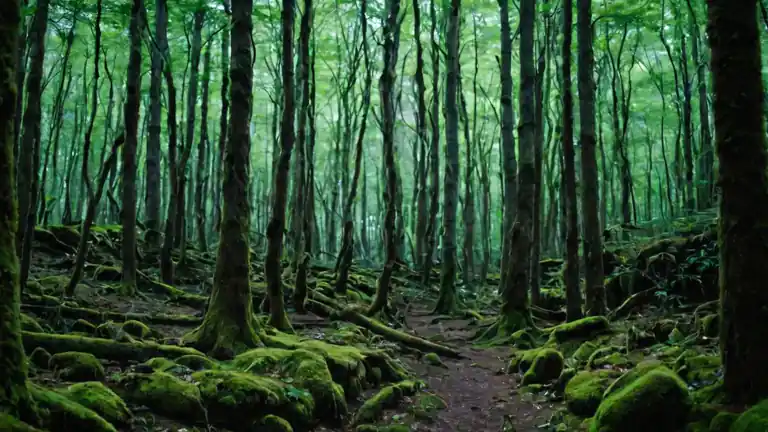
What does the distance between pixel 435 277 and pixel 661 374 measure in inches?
558

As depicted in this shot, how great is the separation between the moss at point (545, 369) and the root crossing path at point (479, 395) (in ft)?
0.86

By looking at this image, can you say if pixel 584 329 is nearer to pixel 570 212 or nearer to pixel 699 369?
pixel 570 212

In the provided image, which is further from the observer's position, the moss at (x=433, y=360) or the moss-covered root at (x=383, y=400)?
the moss at (x=433, y=360)

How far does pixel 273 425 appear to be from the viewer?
16.0 ft

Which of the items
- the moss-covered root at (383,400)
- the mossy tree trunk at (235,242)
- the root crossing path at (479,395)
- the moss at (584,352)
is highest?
the mossy tree trunk at (235,242)

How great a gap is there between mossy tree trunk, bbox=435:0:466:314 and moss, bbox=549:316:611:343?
169 inches

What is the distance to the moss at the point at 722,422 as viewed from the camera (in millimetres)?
4105

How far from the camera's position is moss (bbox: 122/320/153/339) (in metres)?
6.77

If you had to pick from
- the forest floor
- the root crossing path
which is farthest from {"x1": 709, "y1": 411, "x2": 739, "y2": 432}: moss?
the root crossing path

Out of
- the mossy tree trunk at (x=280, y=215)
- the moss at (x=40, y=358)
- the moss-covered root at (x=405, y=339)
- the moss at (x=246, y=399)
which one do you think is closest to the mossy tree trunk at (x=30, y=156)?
the moss at (x=40, y=358)

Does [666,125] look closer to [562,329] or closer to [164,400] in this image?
[562,329]

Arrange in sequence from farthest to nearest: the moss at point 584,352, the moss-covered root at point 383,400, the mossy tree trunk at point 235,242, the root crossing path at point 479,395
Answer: the moss at point 584,352
the mossy tree trunk at point 235,242
the root crossing path at point 479,395
the moss-covered root at point 383,400

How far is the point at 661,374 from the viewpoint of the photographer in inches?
189

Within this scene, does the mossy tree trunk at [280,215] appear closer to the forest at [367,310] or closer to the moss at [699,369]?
the forest at [367,310]
